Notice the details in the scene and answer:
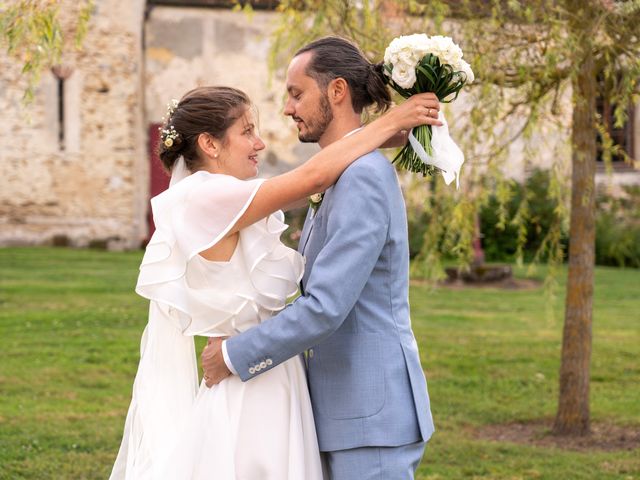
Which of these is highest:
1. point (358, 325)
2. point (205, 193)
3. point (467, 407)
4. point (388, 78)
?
point (388, 78)

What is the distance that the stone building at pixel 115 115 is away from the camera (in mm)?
18406

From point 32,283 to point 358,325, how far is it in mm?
10478

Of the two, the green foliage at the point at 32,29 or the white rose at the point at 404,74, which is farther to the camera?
the green foliage at the point at 32,29

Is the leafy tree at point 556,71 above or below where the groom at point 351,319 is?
above

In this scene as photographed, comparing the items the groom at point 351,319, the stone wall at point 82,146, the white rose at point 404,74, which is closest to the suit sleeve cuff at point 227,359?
the groom at point 351,319

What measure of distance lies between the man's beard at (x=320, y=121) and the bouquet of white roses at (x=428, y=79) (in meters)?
0.21

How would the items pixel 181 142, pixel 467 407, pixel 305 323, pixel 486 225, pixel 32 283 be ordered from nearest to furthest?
pixel 305 323 < pixel 181 142 < pixel 467 407 < pixel 32 283 < pixel 486 225

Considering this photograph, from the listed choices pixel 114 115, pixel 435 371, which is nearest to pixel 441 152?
pixel 435 371

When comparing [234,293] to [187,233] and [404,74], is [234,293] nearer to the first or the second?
[187,233]

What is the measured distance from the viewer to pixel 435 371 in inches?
343

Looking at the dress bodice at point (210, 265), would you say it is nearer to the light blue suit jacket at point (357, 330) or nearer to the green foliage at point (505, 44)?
the light blue suit jacket at point (357, 330)

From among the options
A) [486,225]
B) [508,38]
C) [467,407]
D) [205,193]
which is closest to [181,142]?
[205,193]

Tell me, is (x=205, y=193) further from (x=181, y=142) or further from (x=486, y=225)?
(x=486, y=225)

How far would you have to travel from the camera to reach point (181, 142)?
3227 millimetres
